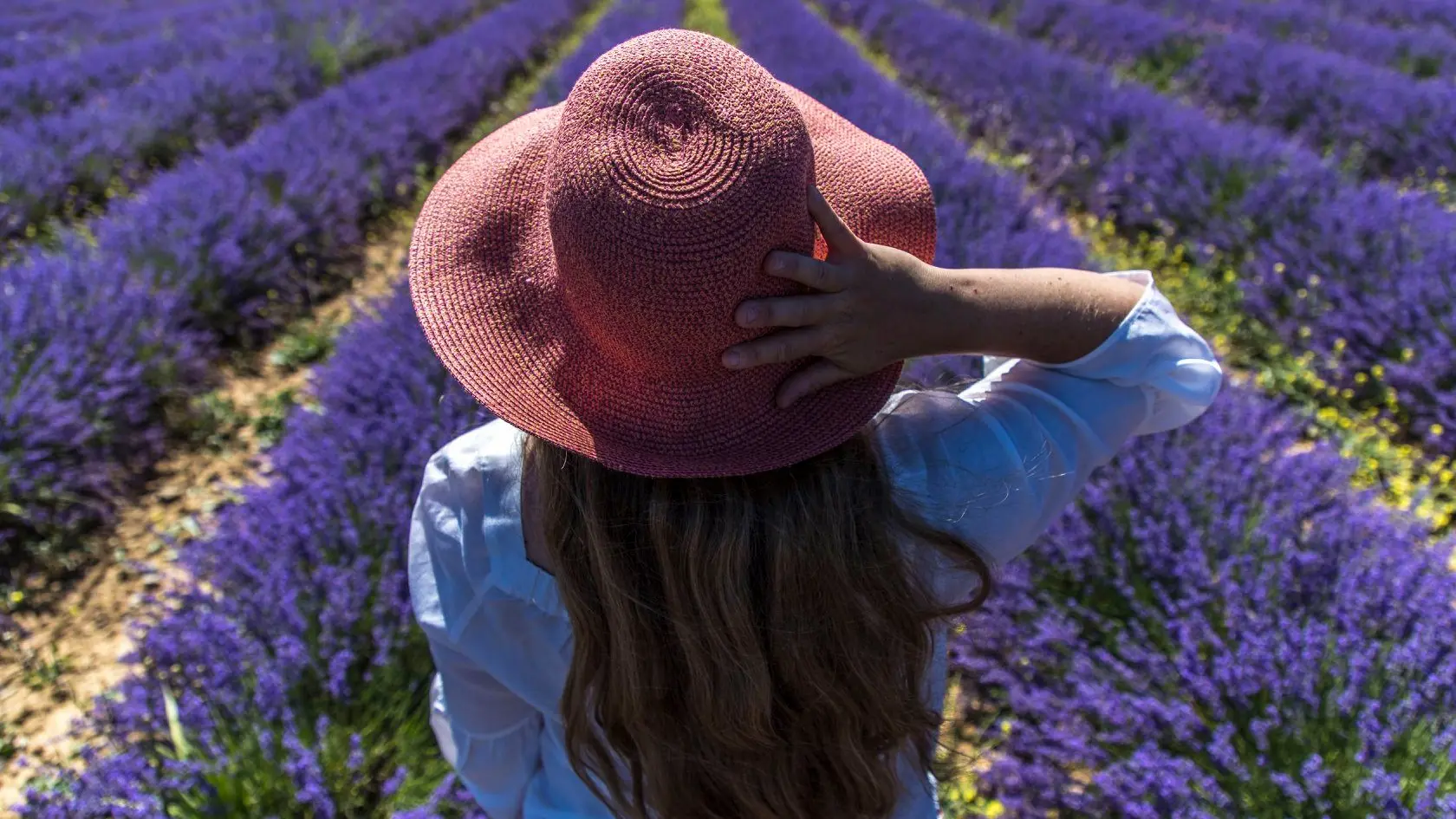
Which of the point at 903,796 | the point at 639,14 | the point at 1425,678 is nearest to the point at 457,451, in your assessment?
the point at 903,796

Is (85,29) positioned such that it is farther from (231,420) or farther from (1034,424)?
(1034,424)

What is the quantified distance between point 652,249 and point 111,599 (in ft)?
9.29

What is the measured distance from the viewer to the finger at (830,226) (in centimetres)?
61

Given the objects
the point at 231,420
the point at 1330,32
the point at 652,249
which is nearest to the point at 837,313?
the point at 652,249

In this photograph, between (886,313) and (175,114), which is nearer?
(886,313)

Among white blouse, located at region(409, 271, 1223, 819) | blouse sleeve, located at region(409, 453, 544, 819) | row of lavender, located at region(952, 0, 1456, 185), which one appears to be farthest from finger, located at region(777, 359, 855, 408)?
row of lavender, located at region(952, 0, 1456, 185)

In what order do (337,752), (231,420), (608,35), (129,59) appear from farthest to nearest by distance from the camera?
(608,35) < (129,59) < (231,420) < (337,752)

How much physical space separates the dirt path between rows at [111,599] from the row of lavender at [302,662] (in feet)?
0.57

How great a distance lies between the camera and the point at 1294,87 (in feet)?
19.9

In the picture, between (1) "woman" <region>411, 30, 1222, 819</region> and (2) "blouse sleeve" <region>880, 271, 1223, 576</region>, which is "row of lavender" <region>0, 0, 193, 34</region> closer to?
(1) "woman" <region>411, 30, 1222, 819</region>

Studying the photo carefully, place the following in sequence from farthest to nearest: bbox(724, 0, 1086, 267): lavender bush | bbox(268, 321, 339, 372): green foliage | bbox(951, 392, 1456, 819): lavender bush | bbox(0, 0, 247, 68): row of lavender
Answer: bbox(0, 0, 247, 68): row of lavender → bbox(268, 321, 339, 372): green foliage → bbox(724, 0, 1086, 267): lavender bush → bbox(951, 392, 1456, 819): lavender bush

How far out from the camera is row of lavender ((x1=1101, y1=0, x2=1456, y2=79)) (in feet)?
23.1

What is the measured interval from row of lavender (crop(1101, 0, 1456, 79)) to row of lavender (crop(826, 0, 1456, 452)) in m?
3.02

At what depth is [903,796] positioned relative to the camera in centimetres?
116
